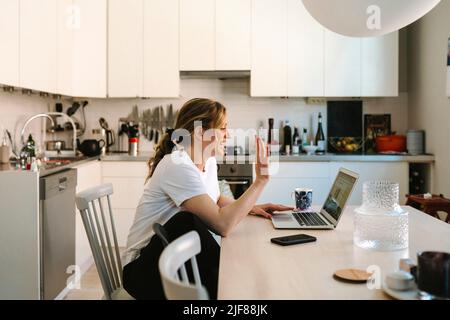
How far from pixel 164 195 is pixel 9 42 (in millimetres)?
1755

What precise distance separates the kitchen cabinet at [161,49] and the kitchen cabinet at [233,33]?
0.20m

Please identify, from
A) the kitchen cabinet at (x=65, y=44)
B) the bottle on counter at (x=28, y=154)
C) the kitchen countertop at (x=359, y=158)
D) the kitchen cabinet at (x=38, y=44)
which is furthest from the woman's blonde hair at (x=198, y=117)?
the kitchen countertop at (x=359, y=158)

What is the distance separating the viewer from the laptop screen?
77.9 inches

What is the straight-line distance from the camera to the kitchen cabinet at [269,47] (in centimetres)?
448

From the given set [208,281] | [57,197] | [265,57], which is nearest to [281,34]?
[265,57]

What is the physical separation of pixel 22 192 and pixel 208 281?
1.65 m

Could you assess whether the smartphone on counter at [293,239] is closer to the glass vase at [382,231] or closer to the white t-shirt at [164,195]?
the glass vase at [382,231]

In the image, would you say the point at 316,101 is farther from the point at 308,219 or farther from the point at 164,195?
the point at 164,195

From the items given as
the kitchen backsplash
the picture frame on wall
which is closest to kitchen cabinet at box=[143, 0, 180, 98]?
the kitchen backsplash

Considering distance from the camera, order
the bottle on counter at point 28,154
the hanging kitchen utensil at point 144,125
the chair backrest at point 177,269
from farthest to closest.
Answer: the hanging kitchen utensil at point 144,125, the bottle on counter at point 28,154, the chair backrest at point 177,269

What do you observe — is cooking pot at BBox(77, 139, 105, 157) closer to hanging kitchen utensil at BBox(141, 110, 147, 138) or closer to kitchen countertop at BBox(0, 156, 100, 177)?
kitchen countertop at BBox(0, 156, 100, 177)

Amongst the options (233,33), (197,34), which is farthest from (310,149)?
(197,34)

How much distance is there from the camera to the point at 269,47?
4500 millimetres

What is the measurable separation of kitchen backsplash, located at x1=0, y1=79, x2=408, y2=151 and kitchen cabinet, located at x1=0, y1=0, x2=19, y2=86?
1644mm
